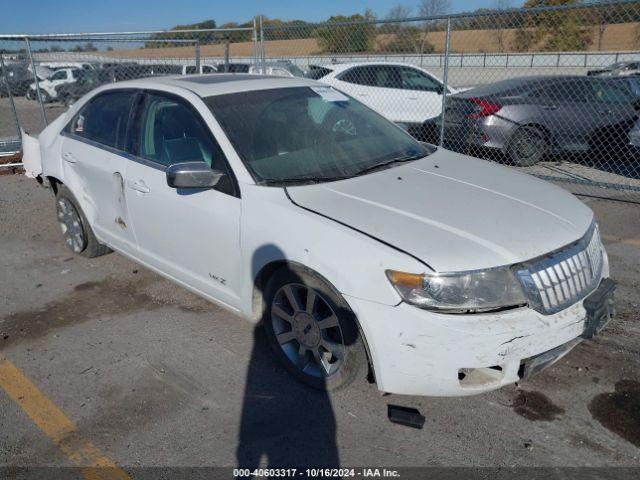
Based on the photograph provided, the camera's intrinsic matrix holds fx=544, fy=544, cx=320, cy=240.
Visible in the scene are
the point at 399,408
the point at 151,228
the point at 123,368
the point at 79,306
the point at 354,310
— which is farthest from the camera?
the point at 79,306

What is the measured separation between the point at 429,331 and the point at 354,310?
1.25ft

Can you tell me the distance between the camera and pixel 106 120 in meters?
4.43

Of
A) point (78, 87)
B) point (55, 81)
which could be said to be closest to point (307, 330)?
point (78, 87)

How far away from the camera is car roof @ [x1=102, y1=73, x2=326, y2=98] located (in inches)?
149

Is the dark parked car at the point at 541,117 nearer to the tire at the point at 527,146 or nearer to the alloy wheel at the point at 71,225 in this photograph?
the tire at the point at 527,146

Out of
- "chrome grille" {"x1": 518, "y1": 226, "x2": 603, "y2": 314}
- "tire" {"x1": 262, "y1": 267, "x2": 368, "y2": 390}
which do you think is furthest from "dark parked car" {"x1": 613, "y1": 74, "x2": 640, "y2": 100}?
"tire" {"x1": 262, "y1": 267, "x2": 368, "y2": 390}

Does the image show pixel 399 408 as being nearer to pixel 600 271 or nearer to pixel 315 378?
pixel 315 378

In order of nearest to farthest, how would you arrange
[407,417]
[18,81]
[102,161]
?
[407,417] → [102,161] → [18,81]

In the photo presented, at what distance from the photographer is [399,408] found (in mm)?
2973

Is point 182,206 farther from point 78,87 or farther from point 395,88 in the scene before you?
point 78,87

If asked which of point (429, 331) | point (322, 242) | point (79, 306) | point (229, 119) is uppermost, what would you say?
point (229, 119)

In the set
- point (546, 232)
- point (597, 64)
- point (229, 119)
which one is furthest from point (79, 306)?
point (597, 64)

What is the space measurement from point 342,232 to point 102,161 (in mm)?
2479

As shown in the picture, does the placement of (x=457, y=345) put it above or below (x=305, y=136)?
below
